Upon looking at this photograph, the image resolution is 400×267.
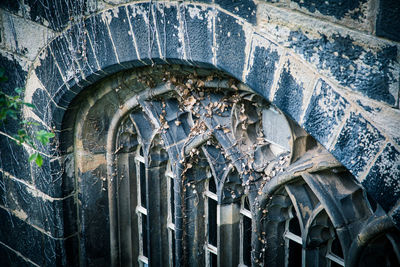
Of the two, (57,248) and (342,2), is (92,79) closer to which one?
(57,248)

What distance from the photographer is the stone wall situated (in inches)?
111

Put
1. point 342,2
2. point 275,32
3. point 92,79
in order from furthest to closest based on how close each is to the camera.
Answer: point 92,79 < point 275,32 < point 342,2

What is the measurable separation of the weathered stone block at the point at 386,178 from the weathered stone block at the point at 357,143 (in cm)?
5

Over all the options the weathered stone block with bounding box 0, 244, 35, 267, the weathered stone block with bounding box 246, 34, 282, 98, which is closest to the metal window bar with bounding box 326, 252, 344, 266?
the weathered stone block with bounding box 246, 34, 282, 98

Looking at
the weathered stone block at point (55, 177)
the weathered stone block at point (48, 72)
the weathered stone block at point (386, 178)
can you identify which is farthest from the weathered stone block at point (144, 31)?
the weathered stone block at point (386, 178)

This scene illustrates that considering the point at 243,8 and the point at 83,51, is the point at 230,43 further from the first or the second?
the point at 83,51

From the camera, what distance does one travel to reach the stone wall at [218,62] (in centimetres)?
282

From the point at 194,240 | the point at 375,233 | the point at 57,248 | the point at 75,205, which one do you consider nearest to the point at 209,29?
the point at 375,233

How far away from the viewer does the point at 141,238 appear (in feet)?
17.1

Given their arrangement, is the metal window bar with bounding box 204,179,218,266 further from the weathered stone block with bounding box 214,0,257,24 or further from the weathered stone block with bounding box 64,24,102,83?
the weathered stone block with bounding box 214,0,257,24

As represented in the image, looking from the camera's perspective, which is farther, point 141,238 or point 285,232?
point 141,238

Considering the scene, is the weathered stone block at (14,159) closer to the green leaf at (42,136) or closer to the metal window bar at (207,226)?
the green leaf at (42,136)

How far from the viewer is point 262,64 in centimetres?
325

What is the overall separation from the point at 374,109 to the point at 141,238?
9.89 ft
